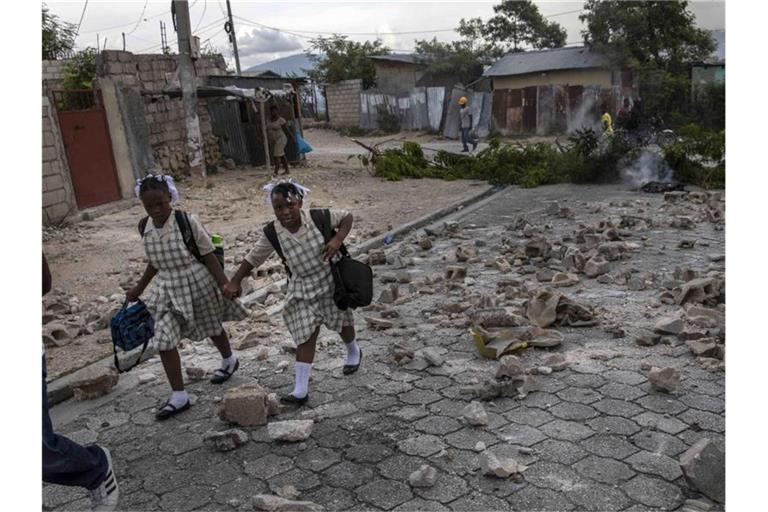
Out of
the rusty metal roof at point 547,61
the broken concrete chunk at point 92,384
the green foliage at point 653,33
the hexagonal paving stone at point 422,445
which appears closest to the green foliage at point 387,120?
the rusty metal roof at point 547,61

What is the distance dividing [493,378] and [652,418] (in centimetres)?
96

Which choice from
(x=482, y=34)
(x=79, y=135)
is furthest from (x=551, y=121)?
(x=79, y=135)

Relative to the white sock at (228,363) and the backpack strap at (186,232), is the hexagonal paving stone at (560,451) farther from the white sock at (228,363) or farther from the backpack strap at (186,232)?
the backpack strap at (186,232)

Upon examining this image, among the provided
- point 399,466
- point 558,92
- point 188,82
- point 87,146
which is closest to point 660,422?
point 399,466

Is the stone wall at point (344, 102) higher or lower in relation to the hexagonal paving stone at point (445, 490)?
higher

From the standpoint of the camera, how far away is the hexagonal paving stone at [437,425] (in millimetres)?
3496

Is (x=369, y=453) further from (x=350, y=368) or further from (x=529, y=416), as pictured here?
(x=350, y=368)

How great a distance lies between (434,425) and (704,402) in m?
1.45

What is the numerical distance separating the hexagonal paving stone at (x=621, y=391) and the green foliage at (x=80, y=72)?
13.0 m

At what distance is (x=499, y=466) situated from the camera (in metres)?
2.98

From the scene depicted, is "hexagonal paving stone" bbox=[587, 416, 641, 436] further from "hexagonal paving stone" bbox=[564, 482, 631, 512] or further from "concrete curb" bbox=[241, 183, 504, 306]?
"concrete curb" bbox=[241, 183, 504, 306]

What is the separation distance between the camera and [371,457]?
3.28 m

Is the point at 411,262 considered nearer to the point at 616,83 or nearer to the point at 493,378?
the point at 493,378

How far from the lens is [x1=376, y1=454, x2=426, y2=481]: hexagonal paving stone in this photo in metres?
3.09
